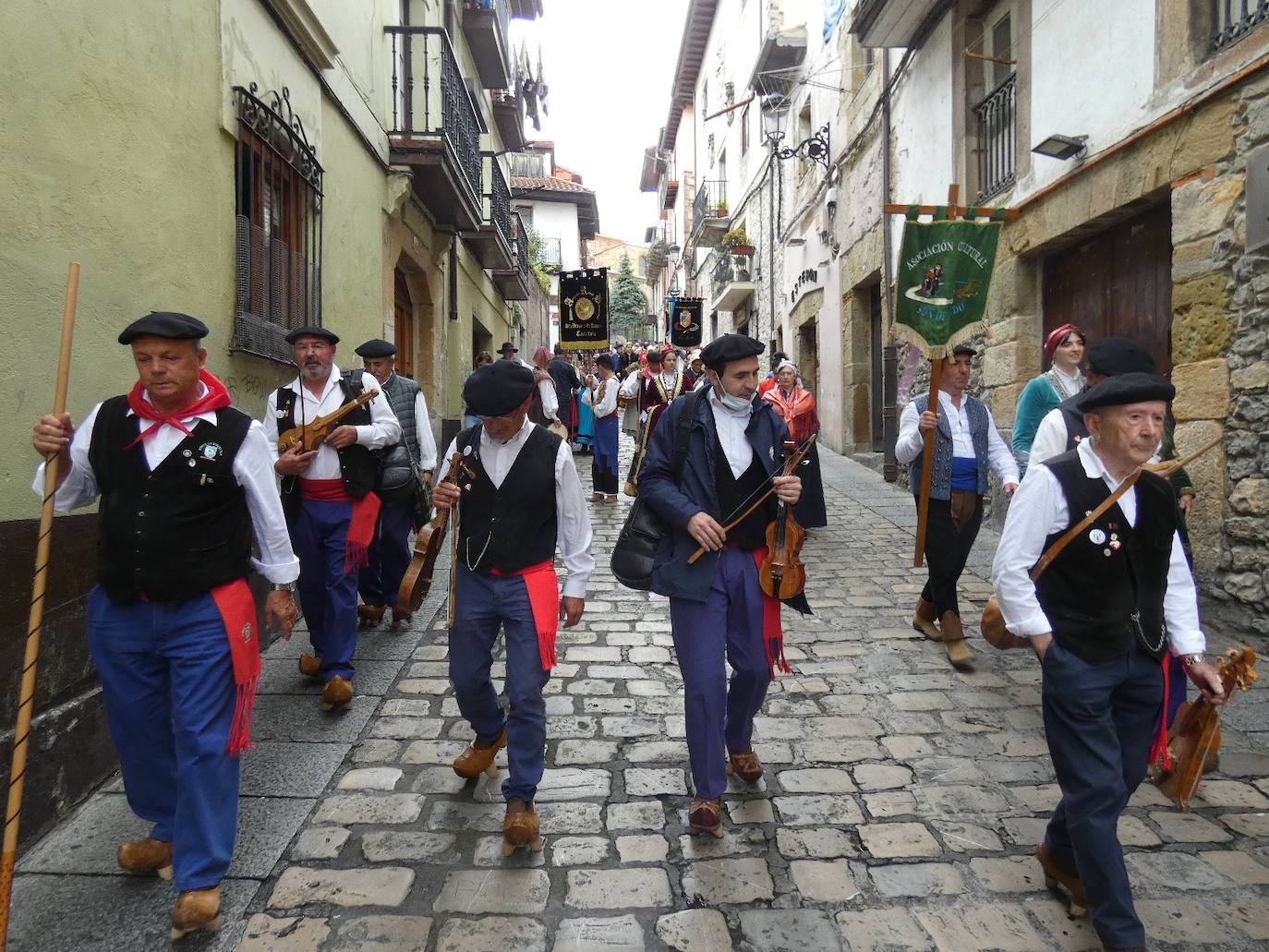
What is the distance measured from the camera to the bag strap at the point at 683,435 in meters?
3.56

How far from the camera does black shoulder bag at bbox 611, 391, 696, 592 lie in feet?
11.5

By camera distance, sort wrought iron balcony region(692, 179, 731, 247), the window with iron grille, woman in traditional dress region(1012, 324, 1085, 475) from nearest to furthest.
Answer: woman in traditional dress region(1012, 324, 1085, 475) → the window with iron grille → wrought iron balcony region(692, 179, 731, 247)

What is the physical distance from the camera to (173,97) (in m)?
4.64

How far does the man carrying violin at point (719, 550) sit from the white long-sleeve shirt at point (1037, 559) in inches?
35.2

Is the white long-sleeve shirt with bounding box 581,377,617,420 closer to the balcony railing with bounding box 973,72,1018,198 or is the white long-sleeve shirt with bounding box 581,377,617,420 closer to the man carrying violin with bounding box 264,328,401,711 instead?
the balcony railing with bounding box 973,72,1018,198

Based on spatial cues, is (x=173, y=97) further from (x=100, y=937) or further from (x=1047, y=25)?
(x=1047, y=25)

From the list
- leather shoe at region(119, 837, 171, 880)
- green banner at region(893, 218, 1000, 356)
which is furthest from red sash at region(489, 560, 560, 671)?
green banner at region(893, 218, 1000, 356)

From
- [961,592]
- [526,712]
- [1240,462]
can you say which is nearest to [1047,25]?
[1240,462]

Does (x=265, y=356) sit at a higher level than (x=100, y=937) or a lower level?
higher

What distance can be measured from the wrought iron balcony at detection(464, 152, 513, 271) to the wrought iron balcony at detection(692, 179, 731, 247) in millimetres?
9682

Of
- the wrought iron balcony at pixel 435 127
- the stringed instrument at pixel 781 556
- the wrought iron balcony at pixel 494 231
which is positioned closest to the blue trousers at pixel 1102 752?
the stringed instrument at pixel 781 556

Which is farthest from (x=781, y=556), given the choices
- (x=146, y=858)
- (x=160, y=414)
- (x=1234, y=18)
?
(x=1234, y=18)

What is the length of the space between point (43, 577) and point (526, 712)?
5.26ft

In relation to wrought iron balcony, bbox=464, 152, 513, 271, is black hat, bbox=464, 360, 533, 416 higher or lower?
lower
